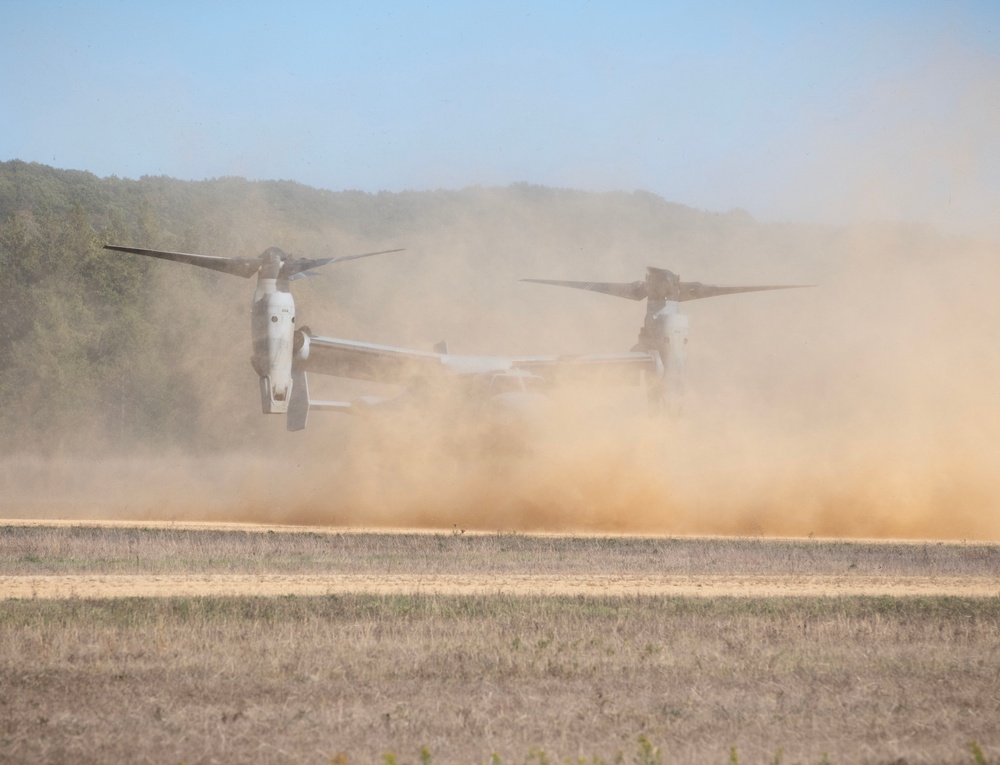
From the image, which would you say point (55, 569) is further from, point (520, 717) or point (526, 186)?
point (526, 186)

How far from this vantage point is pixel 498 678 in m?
9.54

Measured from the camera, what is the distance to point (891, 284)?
4081 cm

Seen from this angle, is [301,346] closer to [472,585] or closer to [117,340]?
[472,585]

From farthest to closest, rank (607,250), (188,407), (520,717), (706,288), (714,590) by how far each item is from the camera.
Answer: (607,250)
(188,407)
(706,288)
(714,590)
(520,717)

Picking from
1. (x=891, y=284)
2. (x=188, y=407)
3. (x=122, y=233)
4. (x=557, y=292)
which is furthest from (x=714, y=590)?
(x=557, y=292)

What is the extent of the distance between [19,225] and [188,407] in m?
12.3

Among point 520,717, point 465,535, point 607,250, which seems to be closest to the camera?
point 520,717

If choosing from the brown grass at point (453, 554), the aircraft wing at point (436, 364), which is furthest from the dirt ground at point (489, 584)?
the aircraft wing at point (436, 364)

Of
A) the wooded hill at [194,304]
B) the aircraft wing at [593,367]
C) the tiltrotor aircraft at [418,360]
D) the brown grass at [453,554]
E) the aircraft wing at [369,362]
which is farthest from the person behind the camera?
the wooded hill at [194,304]

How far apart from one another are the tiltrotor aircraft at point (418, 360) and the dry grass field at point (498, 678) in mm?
10347

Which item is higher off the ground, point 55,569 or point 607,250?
point 607,250

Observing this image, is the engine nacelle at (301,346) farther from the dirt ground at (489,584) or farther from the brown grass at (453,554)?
the dirt ground at (489,584)

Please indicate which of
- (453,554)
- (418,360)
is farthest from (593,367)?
(453,554)

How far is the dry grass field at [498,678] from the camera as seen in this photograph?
7.32 metres
